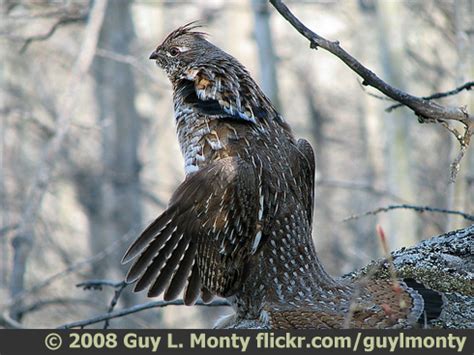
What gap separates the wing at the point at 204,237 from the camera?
446 cm

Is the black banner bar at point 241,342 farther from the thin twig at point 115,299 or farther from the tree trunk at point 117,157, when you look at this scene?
the tree trunk at point 117,157

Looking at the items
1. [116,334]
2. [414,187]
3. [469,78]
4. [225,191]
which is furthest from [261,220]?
[414,187]

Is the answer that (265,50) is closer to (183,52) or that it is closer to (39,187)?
(39,187)

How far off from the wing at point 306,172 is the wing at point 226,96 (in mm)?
299

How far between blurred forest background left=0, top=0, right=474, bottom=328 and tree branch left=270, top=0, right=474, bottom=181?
13.8 feet

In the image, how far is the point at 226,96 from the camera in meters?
4.95

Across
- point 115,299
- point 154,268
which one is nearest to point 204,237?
point 154,268

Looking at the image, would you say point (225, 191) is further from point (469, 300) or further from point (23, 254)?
point (23, 254)

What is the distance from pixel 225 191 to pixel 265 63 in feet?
30.5

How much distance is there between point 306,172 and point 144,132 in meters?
16.7

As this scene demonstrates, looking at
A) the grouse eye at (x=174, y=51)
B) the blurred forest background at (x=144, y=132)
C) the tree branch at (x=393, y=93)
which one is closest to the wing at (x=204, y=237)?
the tree branch at (x=393, y=93)

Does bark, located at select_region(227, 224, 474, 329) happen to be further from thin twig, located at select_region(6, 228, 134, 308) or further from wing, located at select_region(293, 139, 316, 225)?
thin twig, located at select_region(6, 228, 134, 308)

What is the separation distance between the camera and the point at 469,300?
3.95m

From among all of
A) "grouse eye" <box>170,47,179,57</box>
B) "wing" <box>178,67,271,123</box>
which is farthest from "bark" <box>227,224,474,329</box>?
"grouse eye" <box>170,47,179,57</box>
